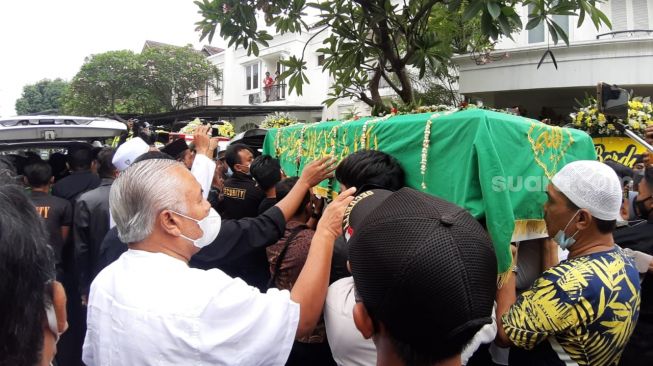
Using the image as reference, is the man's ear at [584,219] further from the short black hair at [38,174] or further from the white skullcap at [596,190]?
the short black hair at [38,174]

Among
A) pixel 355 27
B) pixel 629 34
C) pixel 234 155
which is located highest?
pixel 629 34

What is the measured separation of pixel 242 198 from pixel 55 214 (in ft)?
5.16

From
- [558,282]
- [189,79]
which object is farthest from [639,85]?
[189,79]

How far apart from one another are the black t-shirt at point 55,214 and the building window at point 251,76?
70.8 feet

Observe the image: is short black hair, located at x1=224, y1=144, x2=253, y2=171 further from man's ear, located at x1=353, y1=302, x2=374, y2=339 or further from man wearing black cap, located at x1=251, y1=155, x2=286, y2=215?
man's ear, located at x1=353, y1=302, x2=374, y2=339

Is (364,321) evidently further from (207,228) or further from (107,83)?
(107,83)

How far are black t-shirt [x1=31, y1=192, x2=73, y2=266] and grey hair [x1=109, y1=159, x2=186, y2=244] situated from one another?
2.67 metres

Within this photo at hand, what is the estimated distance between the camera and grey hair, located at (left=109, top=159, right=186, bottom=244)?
1454mm

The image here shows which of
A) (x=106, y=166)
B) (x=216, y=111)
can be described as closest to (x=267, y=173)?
(x=106, y=166)

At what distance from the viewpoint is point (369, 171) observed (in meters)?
2.27

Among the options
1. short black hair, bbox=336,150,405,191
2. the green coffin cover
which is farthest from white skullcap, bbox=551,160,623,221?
short black hair, bbox=336,150,405,191

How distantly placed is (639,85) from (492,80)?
3.11 m

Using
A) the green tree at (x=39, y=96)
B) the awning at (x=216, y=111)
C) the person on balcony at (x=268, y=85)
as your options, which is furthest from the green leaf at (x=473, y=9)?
the green tree at (x=39, y=96)

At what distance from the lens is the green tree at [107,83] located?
78.0ft
